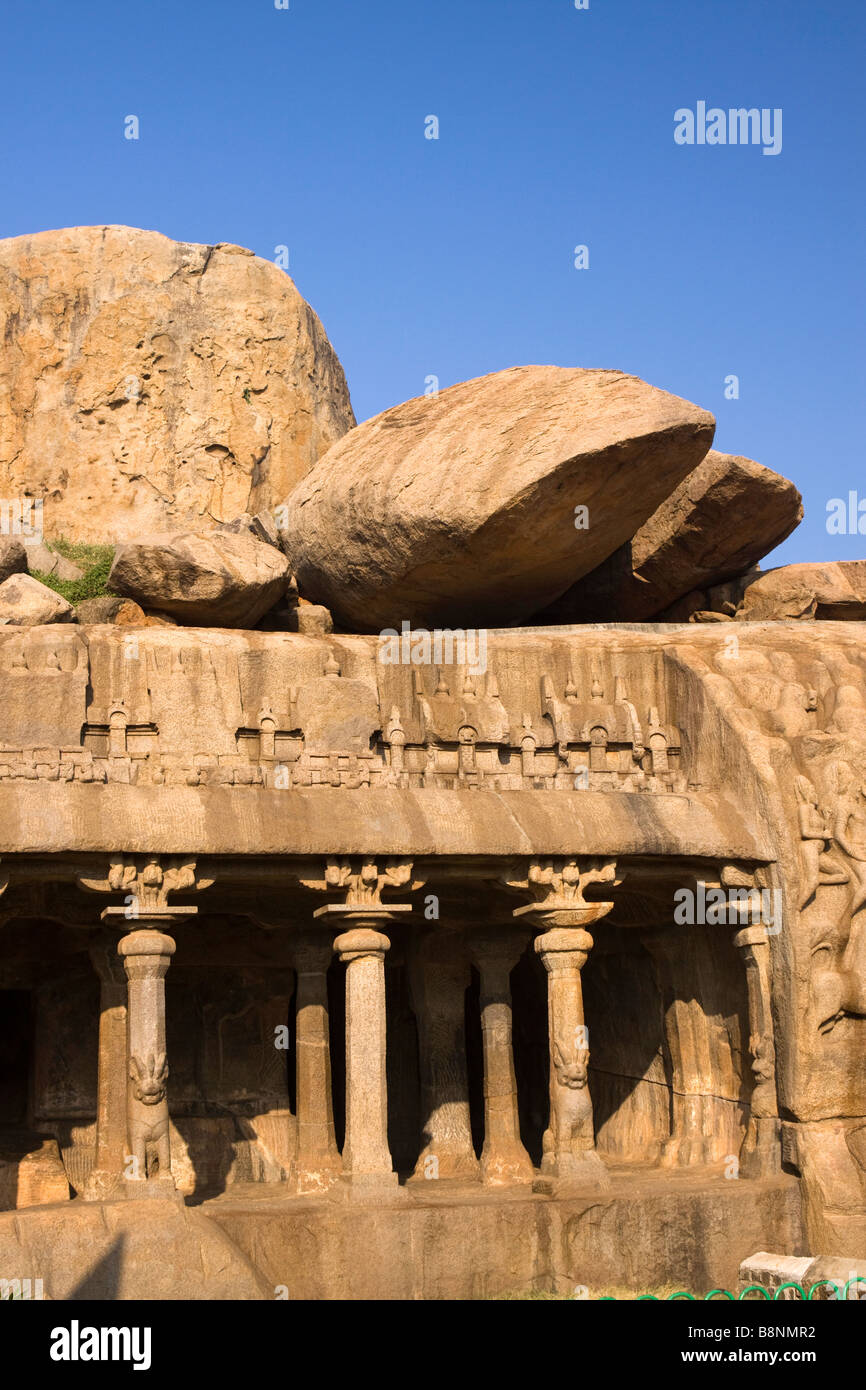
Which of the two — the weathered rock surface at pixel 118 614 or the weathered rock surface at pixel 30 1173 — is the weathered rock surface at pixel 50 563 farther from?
the weathered rock surface at pixel 30 1173

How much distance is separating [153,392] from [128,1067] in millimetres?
12622

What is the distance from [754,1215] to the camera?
1446 centimetres

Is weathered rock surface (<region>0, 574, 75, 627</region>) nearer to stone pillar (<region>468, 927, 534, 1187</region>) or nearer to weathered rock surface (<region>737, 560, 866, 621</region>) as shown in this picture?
stone pillar (<region>468, 927, 534, 1187</region>)

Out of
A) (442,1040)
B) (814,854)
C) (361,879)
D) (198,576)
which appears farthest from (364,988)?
(198,576)

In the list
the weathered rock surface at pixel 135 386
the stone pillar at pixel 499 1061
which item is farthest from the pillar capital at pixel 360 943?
the weathered rock surface at pixel 135 386

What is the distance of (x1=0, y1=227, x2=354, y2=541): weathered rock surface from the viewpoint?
23297mm

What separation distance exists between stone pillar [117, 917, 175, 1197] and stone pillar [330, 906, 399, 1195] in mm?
1525

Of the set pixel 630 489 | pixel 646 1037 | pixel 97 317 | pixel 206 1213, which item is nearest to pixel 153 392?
pixel 97 317

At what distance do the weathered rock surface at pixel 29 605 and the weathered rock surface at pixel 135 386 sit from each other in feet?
A: 15.3

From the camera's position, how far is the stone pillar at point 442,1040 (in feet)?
55.9

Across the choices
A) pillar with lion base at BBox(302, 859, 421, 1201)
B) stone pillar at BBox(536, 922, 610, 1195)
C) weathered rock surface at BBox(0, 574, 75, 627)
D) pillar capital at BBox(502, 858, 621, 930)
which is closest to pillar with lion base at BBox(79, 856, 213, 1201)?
pillar with lion base at BBox(302, 859, 421, 1201)

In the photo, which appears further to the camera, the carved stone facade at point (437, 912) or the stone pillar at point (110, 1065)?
the stone pillar at point (110, 1065)

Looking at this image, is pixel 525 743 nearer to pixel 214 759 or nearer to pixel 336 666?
pixel 336 666
